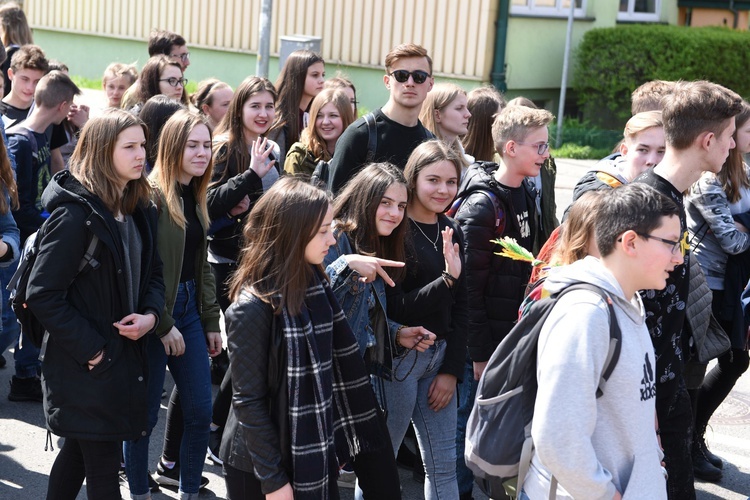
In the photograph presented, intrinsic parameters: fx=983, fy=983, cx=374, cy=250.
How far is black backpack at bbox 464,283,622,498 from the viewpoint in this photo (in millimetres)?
3115

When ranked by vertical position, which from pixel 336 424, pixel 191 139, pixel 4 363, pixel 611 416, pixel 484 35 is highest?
pixel 484 35

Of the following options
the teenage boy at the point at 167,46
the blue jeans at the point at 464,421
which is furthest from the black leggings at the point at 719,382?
the teenage boy at the point at 167,46

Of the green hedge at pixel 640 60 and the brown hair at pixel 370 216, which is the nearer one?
the brown hair at pixel 370 216

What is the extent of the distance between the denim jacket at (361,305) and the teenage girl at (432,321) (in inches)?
3.8

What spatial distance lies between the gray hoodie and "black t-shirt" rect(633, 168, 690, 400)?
1.01m

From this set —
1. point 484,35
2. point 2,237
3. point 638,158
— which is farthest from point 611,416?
point 484,35

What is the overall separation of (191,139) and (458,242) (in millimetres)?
1434

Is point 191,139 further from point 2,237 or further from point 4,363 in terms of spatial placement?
point 4,363

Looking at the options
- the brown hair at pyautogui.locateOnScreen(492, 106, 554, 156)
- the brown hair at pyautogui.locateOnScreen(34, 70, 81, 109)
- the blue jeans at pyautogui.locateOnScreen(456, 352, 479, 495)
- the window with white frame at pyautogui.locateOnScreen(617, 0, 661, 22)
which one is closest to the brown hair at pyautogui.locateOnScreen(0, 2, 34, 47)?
the brown hair at pyautogui.locateOnScreen(34, 70, 81, 109)

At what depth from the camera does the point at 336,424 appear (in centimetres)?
385

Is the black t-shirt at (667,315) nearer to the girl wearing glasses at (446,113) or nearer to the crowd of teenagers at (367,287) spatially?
the crowd of teenagers at (367,287)

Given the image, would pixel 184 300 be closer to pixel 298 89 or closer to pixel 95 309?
pixel 95 309

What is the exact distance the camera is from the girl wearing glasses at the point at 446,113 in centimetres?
629

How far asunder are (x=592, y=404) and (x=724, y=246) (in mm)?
3089
